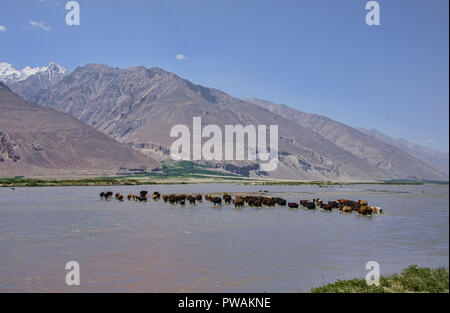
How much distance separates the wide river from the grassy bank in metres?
1.05

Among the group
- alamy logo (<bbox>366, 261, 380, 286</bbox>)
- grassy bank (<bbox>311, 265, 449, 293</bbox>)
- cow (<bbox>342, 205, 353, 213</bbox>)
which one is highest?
grassy bank (<bbox>311, 265, 449, 293</bbox>)

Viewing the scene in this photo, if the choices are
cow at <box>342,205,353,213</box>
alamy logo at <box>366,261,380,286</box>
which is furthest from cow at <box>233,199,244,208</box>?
alamy logo at <box>366,261,380,286</box>

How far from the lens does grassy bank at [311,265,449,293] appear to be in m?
13.4

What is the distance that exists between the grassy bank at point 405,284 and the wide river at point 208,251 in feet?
3.46

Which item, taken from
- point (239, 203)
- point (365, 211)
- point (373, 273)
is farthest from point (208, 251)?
point (239, 203)

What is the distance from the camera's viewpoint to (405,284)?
14.3 m

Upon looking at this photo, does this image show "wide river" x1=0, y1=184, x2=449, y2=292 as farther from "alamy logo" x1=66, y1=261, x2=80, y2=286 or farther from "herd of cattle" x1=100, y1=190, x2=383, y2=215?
"herd of cattle" x1=100, y1=190, x2=383, y2=215

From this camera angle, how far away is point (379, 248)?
23.4 m

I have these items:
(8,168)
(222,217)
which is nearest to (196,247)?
(222,217)

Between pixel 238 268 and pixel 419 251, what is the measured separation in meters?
9.64

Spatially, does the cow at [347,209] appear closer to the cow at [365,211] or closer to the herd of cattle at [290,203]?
the herd of cattle at [290,203]

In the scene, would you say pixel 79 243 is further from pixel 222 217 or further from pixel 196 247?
pixel 222 217

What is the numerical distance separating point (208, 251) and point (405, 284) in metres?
10.9
